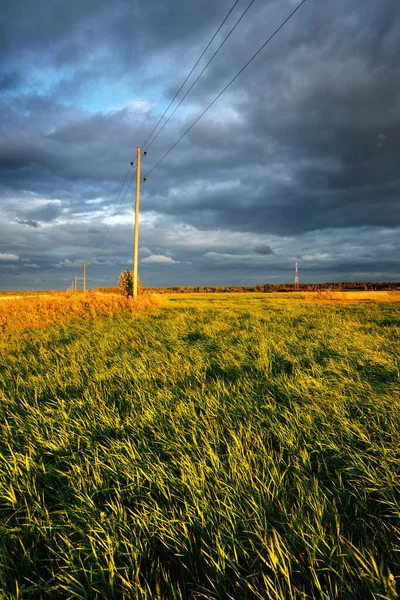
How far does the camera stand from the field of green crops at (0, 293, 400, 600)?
5.29 feet

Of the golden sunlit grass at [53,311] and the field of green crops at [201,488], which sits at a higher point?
the golden sunlit grass at [53,311]

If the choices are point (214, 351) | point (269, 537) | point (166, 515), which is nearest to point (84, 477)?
point (166, 515)

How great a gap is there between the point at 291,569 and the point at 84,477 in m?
1.60

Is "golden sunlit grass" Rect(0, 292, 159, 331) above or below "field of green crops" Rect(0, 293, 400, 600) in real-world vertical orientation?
above

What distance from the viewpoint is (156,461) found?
2.60 meters

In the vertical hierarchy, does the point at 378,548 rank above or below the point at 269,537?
below

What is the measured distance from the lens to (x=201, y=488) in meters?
2.18

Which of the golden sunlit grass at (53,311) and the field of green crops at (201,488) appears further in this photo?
the golden sunlit grass at (53,311)

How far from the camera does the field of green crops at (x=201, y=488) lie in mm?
1611

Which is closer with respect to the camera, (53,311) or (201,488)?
(201,488)

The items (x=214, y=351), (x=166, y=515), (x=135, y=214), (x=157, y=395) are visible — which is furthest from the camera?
(x=135, y=214)

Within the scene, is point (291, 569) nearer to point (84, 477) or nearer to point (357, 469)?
point (357, 469)

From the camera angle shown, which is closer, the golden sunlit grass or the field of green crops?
the field of green crops

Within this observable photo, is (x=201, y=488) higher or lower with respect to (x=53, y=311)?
lower
